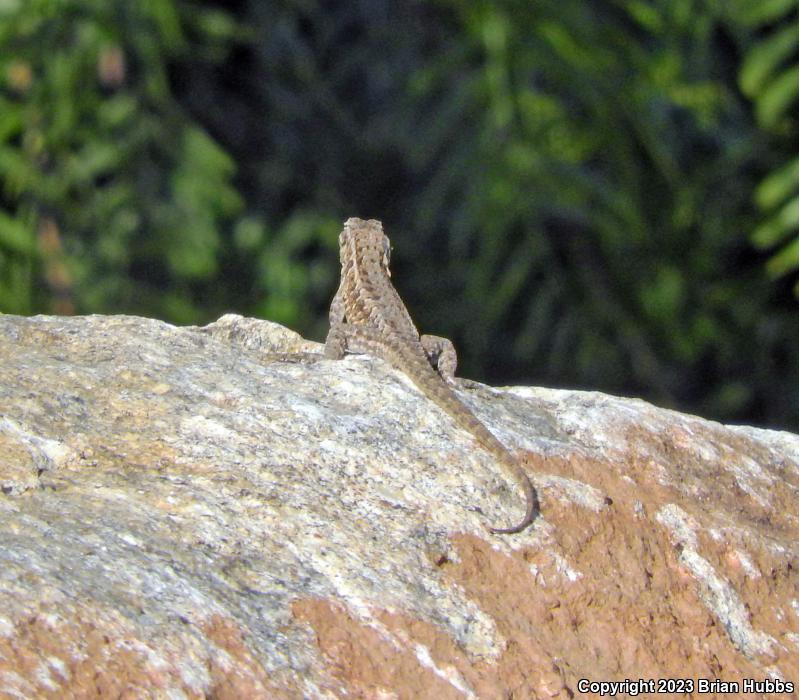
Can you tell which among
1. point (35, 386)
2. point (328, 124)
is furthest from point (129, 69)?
point (35, 386)

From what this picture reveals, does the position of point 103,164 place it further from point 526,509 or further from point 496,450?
point 526,509

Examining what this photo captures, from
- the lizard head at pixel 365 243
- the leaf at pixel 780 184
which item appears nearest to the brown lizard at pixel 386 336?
the lizard head at pixel 365 243

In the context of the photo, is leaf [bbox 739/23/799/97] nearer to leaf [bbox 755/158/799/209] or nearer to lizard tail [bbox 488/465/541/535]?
leaf [bbox 755/158/799/209]

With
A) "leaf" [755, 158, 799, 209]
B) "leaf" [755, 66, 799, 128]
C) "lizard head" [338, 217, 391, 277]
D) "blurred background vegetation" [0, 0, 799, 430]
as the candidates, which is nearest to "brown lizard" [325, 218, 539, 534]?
"lizard head" [338, 217, 391, 277]

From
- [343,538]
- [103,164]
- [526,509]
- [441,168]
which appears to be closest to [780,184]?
[441,168]

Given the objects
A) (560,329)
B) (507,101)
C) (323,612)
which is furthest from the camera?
(560,329)

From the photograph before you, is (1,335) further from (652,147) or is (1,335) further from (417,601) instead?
(652,147)

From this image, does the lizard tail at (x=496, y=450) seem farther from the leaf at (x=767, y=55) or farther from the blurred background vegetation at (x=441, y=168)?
the leaf at (x=767, y=55)
